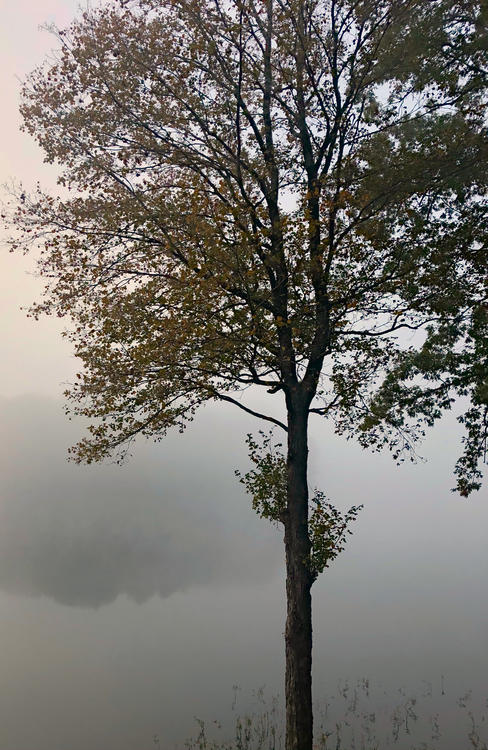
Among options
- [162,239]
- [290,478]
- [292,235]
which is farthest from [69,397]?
[292,235]

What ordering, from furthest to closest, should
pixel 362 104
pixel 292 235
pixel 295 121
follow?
pixel 295 121 < pixel 362 104 < pixel 292 235

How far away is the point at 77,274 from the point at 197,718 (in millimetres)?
11231

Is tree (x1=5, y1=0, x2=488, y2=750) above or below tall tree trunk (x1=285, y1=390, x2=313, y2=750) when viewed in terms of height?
above

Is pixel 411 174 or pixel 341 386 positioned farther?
pixel 341 386

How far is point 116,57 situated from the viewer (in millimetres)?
15594

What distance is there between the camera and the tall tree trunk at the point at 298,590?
553 inches

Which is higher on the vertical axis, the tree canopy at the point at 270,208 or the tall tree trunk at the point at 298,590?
the tree canopy at the point at 270,208

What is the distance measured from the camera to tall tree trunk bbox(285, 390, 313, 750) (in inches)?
553

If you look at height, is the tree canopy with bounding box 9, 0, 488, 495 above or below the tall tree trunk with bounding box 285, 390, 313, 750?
above

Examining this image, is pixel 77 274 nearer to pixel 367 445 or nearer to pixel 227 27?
pixel 227 27

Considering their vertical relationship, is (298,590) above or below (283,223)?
below

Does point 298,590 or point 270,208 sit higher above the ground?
point 270,208

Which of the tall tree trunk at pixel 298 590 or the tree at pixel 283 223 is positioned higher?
the tree at pixel 283 223

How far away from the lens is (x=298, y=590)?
14586 millimetres
